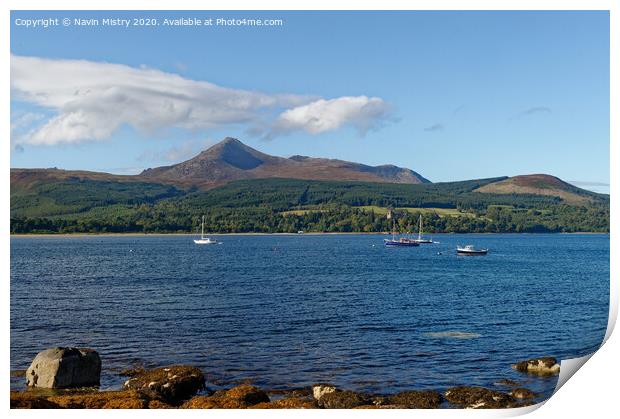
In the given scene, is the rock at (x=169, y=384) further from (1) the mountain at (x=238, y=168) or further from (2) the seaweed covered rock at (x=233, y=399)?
(1) the mountain at (x=238, y=168)

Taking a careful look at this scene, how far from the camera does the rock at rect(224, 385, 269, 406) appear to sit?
1995cm

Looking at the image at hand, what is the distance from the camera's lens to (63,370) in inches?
866

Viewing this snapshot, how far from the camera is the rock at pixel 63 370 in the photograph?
859 inches

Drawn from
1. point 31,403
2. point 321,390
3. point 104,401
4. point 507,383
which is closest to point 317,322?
point 507,383

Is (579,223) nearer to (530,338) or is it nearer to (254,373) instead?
(530,338)

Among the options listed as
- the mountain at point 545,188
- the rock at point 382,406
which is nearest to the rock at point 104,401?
the rock at point 382,406

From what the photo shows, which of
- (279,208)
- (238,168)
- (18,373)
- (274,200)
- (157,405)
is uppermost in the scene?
(238,168)

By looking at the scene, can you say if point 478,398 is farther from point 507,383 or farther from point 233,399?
point 233,399

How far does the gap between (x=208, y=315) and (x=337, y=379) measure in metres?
16.3

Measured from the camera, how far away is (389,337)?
103 feet

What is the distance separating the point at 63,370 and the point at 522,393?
627 inches

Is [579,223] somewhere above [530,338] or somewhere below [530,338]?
above
